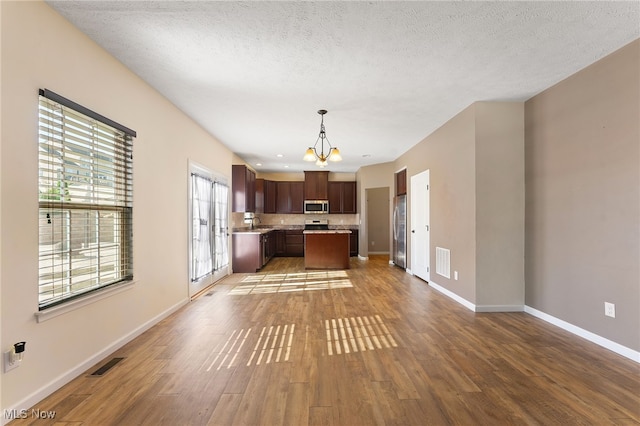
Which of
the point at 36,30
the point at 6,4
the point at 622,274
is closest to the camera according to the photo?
the point at 6,4

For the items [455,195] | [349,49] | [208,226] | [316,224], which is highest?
[349,49]

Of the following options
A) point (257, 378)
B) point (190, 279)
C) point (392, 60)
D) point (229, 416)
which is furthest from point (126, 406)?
point (392, 60)

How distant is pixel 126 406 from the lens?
185cm

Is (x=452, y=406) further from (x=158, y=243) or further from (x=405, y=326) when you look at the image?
(x=158, y=243)

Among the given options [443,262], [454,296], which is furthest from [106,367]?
[443,262]

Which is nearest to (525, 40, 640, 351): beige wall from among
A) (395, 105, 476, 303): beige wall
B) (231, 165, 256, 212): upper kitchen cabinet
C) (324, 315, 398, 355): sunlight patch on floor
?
(395, 105, 476, 303): beige wall

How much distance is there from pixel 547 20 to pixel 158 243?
4.22 metres

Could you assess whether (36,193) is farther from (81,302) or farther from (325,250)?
(325,250)

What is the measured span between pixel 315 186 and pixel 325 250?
107 inches

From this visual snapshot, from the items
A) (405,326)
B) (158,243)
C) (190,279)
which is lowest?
(405,326)

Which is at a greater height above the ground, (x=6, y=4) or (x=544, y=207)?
(x=6, y=4)

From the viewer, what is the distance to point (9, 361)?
1.71 meters

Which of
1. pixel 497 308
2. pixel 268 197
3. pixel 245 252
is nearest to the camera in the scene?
pixel 497 308

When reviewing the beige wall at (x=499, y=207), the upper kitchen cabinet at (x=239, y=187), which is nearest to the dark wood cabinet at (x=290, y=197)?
the upper kitchen cabinet at (x=239, y=187)
